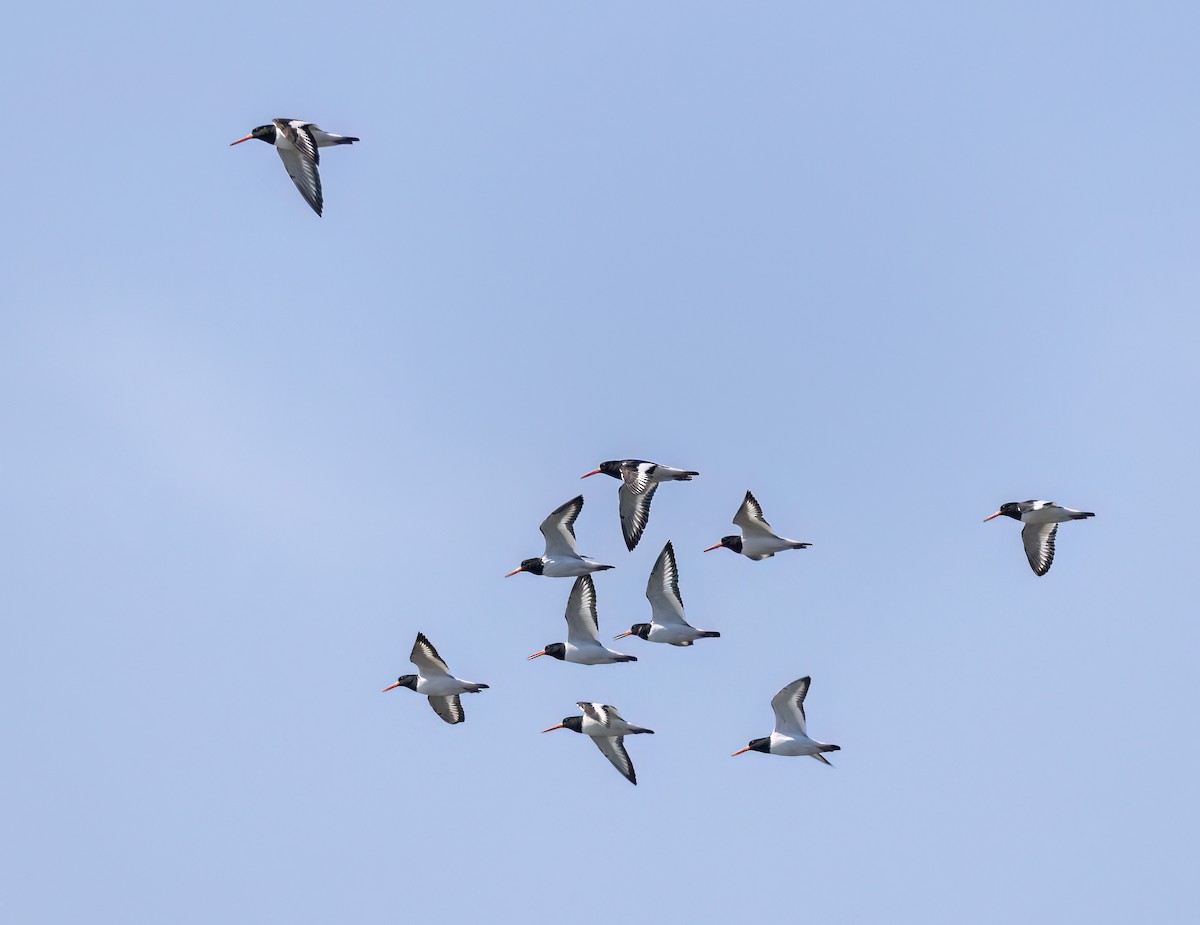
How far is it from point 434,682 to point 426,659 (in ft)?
2.28

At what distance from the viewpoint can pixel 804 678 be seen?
129 ft

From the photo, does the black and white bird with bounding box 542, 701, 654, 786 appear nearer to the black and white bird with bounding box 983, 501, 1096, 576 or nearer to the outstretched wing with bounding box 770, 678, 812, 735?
the outstretched wing with bounding box 770, 678, 812, 735

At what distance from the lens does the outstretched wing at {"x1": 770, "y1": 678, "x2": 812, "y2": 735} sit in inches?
1537

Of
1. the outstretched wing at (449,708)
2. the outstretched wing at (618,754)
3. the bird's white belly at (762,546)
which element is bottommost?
the outstretched wing at (618,754)

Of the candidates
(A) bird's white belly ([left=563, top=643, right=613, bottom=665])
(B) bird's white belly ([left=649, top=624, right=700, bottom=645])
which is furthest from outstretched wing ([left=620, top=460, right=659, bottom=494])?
(A) bird's white belly ([left=563, top=643, right=613, bottom=665])

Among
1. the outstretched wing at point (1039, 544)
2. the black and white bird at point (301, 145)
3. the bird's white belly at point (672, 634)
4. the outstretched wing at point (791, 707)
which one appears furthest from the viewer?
the outstretched wing at point (1039, 544)

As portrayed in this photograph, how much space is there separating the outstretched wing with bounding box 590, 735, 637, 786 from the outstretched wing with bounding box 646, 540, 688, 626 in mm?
2548

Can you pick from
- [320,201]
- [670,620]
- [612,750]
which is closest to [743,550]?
[670,620]

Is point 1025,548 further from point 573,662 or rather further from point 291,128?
point 291,128

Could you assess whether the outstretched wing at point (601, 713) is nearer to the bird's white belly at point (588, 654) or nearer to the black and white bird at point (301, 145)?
the bird's white belly at point (588, 654)

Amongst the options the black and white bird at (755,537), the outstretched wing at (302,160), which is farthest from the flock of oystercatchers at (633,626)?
the outstretched wing at (302,160)

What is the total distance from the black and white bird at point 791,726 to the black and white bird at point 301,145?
12.6 metres

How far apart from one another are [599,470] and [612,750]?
5.62 meters

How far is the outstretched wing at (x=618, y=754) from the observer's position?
134 feet
